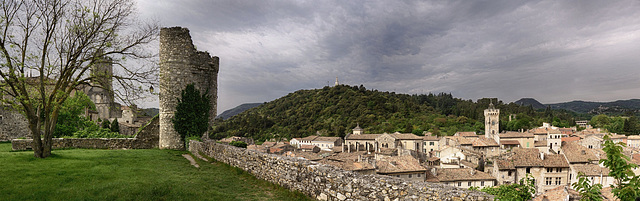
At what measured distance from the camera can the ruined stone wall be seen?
24573mm

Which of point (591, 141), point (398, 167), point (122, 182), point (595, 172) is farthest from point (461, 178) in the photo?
point (591, 141)

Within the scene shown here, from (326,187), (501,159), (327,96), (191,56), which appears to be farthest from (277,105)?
(326,187)

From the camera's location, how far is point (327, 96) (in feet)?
553

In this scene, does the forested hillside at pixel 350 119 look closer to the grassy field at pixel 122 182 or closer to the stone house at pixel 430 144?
the stone house at pixel 430 144

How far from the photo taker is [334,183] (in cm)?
737

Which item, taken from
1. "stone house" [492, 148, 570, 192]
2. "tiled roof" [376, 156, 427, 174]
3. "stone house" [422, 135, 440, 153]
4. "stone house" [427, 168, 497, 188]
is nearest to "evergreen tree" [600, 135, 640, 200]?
"tiled roof" [376, 156, 427, 174]

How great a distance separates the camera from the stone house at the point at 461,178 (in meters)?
39.5

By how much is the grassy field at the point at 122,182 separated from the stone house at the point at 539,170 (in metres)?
Answer: 42.6

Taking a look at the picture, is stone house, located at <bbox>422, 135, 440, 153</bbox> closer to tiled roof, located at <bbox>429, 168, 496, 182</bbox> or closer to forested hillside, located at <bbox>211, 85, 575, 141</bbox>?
forested hillside, located at <bbox>211, 85, 575, 141</bbox>

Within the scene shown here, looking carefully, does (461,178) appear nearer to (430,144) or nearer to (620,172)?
(620,172)

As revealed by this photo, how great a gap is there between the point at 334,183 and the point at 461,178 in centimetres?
3810

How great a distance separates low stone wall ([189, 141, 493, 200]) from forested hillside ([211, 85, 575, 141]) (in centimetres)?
9756

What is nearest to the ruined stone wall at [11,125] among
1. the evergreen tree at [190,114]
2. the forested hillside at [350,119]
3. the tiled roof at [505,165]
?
the evergreen tree at [190,114]

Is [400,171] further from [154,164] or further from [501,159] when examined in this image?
[154,164]
